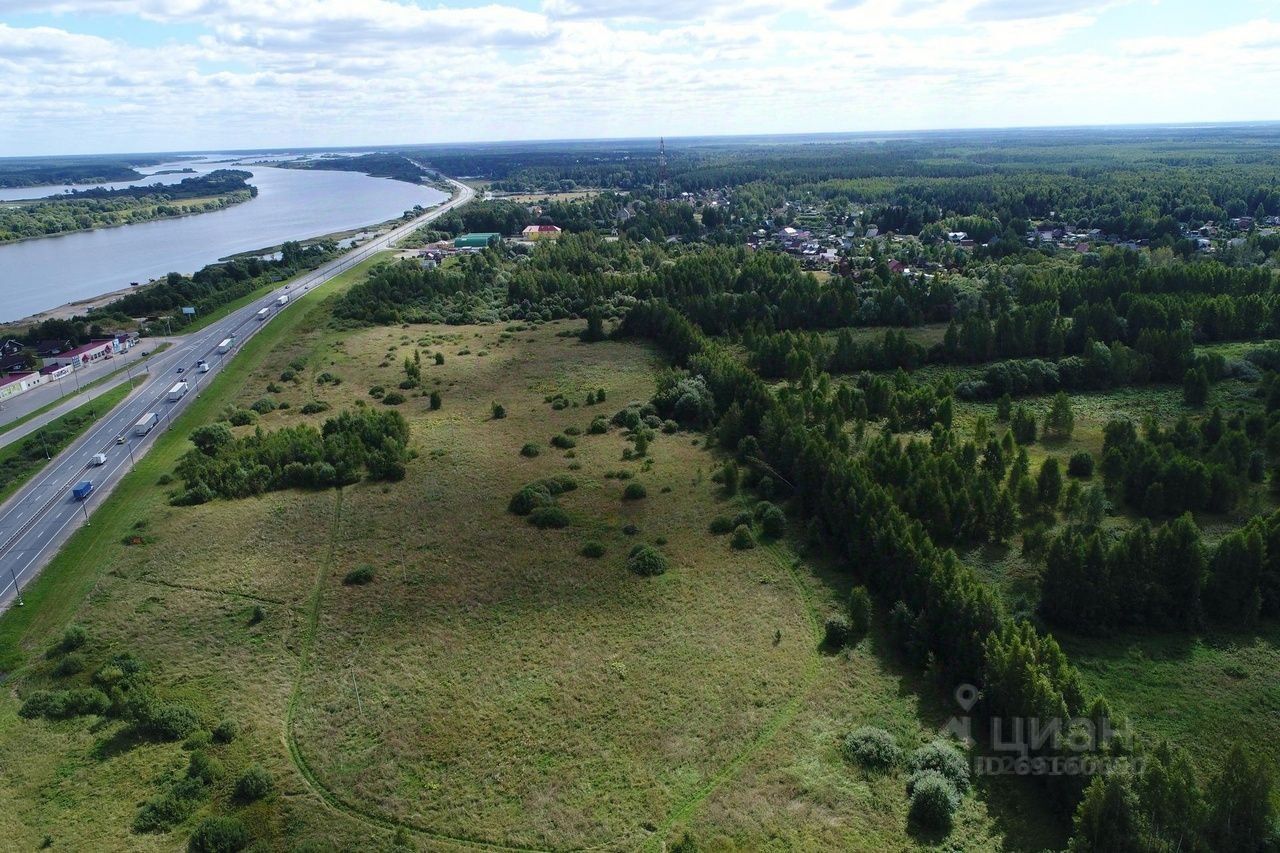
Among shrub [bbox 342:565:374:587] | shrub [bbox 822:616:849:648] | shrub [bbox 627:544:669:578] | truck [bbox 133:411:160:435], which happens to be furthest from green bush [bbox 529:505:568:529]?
truck [bbox 133:411:160:435]

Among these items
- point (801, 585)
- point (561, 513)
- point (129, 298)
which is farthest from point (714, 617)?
point (129, 298)

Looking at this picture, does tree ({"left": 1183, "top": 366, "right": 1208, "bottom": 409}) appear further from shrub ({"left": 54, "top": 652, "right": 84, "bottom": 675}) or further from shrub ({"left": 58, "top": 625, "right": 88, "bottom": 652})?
shrub ({"left": 58, "top": 625, "right": 88, "bottom": 652})

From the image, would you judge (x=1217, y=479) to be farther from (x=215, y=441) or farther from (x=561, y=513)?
(x=215, y=441)

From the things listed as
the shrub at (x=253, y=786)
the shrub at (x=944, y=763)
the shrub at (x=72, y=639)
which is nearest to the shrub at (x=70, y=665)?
the shrub at (x=72, y=639)

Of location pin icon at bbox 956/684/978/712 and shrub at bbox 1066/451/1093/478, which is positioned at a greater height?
shrub at bbox 1066/451/1093/478

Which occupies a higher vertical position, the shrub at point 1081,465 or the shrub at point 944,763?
the shrub at point 1081,465

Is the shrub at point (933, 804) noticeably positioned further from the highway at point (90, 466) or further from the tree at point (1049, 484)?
the highway at point (90, 466)

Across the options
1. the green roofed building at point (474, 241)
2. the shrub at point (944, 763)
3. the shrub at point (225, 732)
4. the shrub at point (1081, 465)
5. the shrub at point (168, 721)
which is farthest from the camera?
the green roofed building at point (474, 241)
